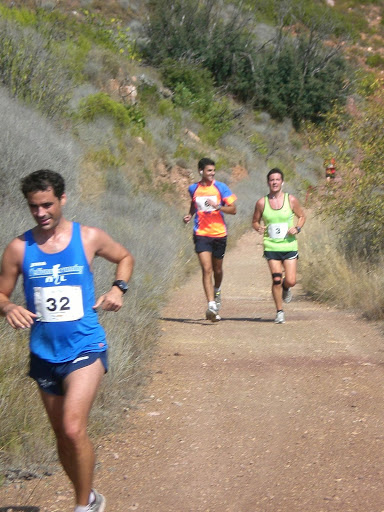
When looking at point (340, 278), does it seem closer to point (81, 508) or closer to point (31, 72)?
point (31, 72)

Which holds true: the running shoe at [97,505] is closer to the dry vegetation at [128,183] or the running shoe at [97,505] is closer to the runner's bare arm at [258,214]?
the dry vegetation at [128,183]

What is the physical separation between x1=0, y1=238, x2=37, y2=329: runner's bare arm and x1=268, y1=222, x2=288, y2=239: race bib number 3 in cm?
647

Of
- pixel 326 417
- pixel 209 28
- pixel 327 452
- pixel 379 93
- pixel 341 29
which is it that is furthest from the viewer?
pixel 341 29

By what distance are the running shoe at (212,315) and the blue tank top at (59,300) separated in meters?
6.42

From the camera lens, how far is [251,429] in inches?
257

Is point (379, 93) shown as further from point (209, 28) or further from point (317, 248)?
point (209, 28)

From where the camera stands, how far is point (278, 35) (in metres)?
43.2

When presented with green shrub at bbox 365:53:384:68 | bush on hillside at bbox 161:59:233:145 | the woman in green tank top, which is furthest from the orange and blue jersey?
green shrub at bbox 365:53:384:68

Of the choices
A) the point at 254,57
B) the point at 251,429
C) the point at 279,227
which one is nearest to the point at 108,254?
the point at 251,429

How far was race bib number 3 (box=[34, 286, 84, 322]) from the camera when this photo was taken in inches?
177

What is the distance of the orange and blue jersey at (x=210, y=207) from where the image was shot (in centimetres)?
1112

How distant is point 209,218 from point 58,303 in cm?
686

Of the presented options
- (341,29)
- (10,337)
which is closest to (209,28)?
(341,29)

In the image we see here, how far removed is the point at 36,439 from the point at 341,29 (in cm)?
5362
